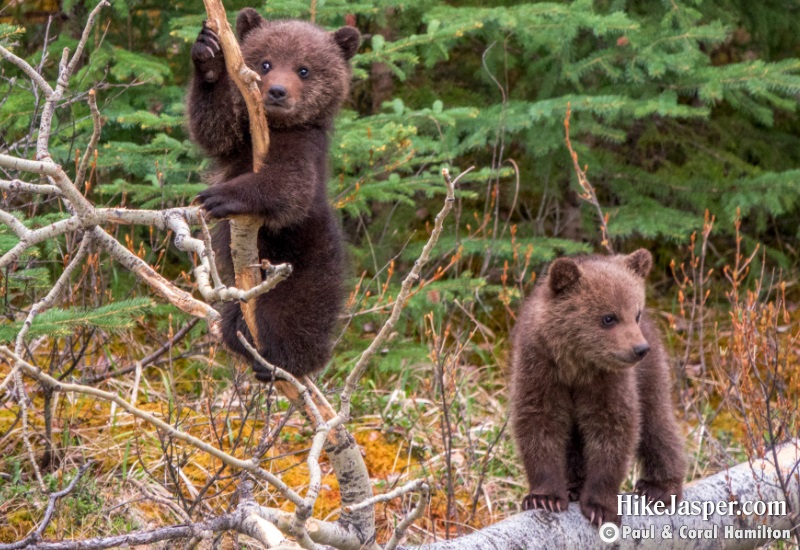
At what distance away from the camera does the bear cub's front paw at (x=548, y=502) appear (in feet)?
13.8

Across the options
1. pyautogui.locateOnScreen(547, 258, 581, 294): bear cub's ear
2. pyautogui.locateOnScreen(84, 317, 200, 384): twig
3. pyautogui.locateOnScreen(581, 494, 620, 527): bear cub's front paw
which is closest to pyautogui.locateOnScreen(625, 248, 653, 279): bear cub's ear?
pyautogui.locateOnScreen(547, 258, 581, 294): bear cub's ear

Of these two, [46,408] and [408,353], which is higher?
[46,408]

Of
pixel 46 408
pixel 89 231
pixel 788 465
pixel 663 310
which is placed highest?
pixel 89 231

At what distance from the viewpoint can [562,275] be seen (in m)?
4.53

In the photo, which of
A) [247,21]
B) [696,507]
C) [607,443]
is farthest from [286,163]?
[696,507]

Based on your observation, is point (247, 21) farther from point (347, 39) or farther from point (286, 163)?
point (286, 163)

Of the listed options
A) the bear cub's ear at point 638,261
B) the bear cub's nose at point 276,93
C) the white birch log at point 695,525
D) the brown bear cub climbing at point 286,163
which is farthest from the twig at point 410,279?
the bear cub's ear at point 638,261

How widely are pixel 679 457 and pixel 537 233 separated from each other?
119 inches

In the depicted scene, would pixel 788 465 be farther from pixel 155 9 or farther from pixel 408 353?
pixel 155 9

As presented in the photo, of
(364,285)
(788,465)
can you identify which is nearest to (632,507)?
(788,465)

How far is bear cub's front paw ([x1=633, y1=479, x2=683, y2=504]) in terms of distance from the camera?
14.7 feet

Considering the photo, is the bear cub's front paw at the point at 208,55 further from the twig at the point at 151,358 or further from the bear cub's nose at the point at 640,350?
the bear cub's nose at the point at 640,350

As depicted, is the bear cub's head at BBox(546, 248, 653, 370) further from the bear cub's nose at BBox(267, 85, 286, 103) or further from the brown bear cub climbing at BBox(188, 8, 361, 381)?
the bear cub's nose at BBox(267, 85, 286, 103)

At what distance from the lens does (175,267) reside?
23.2ft
